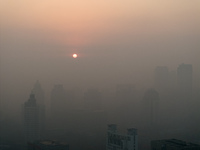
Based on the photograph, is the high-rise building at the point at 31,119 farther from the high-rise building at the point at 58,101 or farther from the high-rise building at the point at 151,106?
the high-rise building at the point at 151,106

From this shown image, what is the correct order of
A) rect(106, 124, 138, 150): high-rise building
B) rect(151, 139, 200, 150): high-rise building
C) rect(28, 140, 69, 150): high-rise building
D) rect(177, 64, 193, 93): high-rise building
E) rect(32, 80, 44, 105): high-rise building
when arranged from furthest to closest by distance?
rect(177, 64, 193, 93): high-rise building, rect(32, 80, 44, 105): high-rise building, rect(28, 140, 69, 150): high-rise building, rect(151, 139, 200, 150): high-rise building, rect(106, 124, 138, 150): high-rise building

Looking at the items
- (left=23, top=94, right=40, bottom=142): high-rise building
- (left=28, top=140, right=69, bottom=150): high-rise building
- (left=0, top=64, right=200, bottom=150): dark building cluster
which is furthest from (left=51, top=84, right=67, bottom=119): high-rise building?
(left=28, top=140, right=69, bottom=150): high-rise building

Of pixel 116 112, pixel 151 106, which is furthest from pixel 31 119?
pixel 151 106

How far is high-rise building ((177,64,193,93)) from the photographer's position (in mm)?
7367

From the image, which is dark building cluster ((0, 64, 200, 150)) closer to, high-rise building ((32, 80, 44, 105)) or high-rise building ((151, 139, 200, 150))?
high-rise building ((32, 80, 44, 105))

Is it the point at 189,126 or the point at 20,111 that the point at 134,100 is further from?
the point at 20,111

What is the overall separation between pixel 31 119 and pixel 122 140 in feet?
10.0

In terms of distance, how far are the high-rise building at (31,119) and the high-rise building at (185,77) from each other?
299 cm

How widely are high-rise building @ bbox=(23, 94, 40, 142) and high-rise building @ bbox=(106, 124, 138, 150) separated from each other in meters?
2.40

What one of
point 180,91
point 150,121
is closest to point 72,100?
point 150,121

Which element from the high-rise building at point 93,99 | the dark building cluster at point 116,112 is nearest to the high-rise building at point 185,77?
the dark building cluster at point 116,112

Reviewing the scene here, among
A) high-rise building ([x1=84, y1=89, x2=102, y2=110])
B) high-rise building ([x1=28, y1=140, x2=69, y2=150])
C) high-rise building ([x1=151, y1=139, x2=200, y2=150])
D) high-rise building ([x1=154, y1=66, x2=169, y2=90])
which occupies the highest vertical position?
high-rise building ([x1=154, y1=66, x2=169, y2=90])

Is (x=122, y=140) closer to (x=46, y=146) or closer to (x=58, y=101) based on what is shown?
(x=46, y=146)

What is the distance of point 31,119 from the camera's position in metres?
7.21
